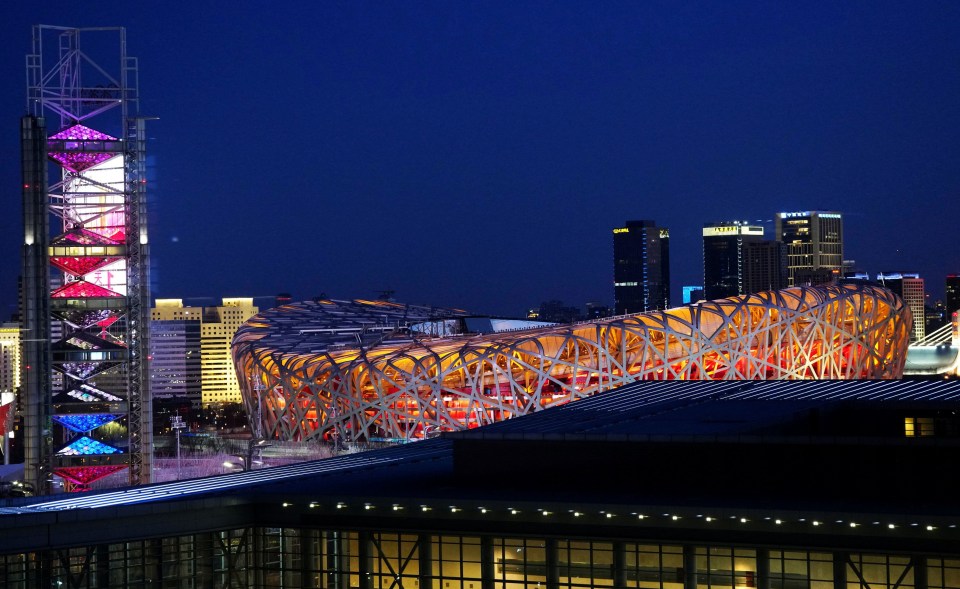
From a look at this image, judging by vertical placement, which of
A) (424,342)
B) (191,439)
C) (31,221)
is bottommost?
(191,439)

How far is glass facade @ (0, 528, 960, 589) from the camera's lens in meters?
39.1

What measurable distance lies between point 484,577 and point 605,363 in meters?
66.9

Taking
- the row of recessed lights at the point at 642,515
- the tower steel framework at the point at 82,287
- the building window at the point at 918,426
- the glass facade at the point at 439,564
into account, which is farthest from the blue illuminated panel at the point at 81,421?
the building window at the point at 918,426

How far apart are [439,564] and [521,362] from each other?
6273 centimetres

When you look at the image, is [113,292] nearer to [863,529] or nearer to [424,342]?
[424,342]

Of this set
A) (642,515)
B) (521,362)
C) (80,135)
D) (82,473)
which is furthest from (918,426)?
(521,362)

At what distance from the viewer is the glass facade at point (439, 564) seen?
3906 cm

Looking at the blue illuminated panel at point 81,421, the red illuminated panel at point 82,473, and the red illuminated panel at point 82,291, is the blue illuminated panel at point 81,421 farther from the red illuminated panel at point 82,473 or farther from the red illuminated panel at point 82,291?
the red illuminated panel at point 82,291

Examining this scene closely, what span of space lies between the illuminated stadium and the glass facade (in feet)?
190

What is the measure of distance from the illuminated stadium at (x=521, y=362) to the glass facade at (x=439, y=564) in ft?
190

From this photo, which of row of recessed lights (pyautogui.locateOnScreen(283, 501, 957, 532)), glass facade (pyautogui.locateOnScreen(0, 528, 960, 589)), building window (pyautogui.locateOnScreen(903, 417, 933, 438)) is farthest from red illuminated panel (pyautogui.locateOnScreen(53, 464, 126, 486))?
building window (pyautogui.locateOnScreen(903, 417, 933, 438))

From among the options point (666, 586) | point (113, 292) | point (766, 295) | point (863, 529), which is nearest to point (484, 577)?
point (666, 586)

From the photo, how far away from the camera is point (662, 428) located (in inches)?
1973

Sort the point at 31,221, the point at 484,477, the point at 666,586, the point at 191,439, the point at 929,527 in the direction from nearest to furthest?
the point at 929,527
the point at 666,586
the point at 484,477
the point at 31,221
the point at 191,439
